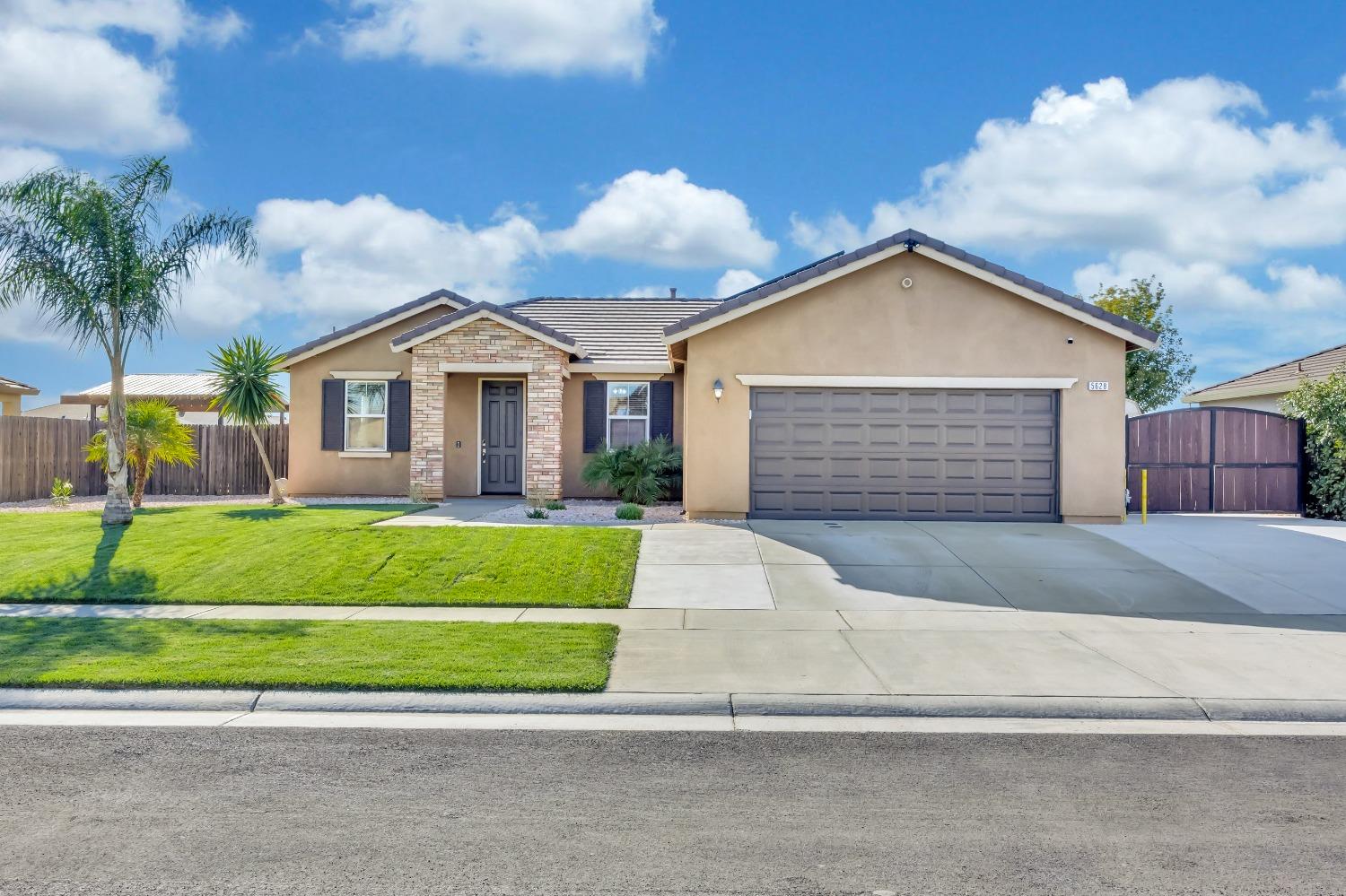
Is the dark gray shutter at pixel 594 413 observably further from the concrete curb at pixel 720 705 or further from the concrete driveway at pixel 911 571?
the concrete curb at pixel 720 705

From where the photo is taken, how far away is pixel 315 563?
36.3 ft

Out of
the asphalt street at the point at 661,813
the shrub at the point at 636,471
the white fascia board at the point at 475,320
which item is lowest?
the asphalt street at the point at 661,813

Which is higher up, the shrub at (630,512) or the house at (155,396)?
the house at (155,396)

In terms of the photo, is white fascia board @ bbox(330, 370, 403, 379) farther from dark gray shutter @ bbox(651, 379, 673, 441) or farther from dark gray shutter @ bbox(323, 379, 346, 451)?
dark gray shutter @ bbox(651, 379, 673, 441)

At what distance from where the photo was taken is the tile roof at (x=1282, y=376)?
22797 millimetres

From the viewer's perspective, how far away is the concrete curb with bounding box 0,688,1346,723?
6309 millimetres

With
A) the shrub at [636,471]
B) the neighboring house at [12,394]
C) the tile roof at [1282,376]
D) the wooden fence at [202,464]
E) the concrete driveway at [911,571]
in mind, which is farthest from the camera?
the neighboring house at [12,394]

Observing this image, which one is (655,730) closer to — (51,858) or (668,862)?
(668,862)

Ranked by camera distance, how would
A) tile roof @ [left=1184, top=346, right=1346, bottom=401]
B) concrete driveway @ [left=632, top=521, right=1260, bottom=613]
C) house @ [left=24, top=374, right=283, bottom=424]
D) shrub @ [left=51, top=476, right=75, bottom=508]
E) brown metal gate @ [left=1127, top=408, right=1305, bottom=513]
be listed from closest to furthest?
concrete driveway @ [left=632, top=521, right=1260, bottom=613], brown metal gate @ [left=1127, top=408, right=1305, bottom=513], shrub @ [left=51, top=476, right=75, bottom=508], tile roof @ [left=1184, top=346, right=1346, bottom=401], house @ [left=24, top=374, right=283, bottom=424]

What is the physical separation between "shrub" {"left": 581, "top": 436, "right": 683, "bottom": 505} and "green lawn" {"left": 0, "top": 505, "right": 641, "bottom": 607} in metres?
3.96

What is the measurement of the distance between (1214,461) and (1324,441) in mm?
1854

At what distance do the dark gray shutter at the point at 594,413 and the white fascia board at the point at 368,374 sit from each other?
13.4 ft

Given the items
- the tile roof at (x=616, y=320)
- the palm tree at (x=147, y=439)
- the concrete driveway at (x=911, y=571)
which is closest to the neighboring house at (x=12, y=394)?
the palm tree at (x=147, y=439)

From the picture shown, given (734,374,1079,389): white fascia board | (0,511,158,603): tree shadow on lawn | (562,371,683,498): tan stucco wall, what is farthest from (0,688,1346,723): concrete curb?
(562,371,683,498): tan stucco wall
